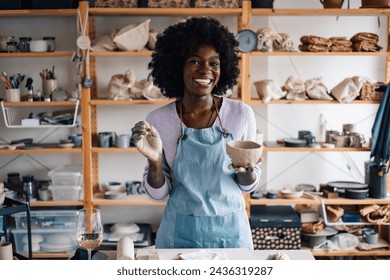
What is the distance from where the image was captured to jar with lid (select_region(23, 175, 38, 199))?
240 centimetres

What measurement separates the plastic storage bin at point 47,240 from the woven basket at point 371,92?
1.42 meters

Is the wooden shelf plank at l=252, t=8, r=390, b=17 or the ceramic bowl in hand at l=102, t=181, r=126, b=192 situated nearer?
the wooden shelf plank at l=252, t=8, r=390, b=17

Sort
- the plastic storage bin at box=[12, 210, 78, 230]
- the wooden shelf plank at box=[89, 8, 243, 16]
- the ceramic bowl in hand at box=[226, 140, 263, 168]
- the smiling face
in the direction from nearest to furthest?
1. the ceramic bowl in hand at box=[226, 140, 263, 168]
2. the smiling face
3. the wooden shelf plank at box=[89, 8, 243, 16]
4. the plastic storage bin at box=[12, 210, 78, 230]

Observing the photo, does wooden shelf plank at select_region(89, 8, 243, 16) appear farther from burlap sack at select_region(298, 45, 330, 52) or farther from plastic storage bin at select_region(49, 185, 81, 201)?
plastic storage bin at select_region(49, 185, 81, 201)

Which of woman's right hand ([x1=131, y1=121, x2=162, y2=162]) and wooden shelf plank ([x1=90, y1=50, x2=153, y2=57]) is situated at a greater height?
wooden shelf plank ([x1=90, y1=50, x2=153, y2=57])

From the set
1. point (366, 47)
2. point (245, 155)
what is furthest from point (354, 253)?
point (245, 155)

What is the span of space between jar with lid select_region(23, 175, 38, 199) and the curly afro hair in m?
1.25

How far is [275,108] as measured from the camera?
2.51 m

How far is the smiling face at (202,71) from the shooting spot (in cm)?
121

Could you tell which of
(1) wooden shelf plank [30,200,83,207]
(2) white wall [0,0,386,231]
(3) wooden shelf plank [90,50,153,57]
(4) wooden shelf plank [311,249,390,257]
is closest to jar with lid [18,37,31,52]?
(2) white wall [0,0,386,231]

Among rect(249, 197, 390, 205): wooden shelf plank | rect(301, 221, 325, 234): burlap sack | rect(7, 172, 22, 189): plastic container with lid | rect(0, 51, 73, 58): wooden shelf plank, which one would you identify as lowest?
rect(301, 221, 325, 234): burlap sack

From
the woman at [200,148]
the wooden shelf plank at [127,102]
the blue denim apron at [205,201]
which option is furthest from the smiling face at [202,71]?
the wooden shelf plank at [127,102]

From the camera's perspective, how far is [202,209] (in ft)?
3.99

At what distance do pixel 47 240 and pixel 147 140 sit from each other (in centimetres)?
145
